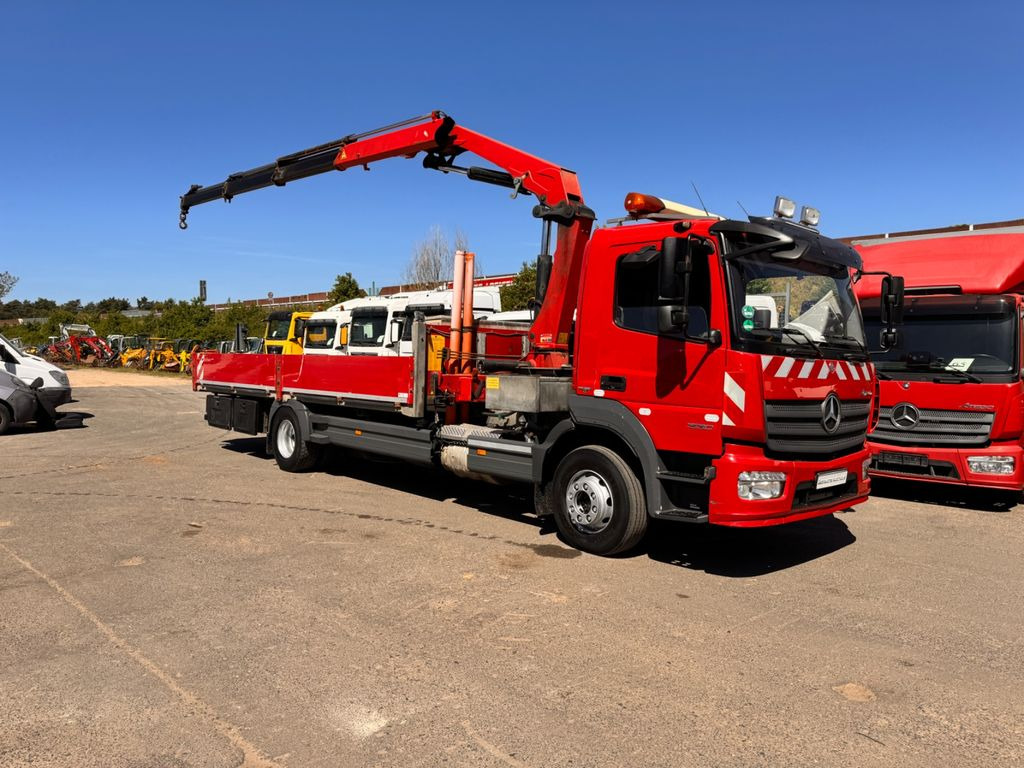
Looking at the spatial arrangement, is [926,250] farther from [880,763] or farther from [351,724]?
[351,724]

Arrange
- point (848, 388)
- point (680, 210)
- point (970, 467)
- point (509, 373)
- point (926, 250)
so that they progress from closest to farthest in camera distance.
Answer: point (848, 388) < point (680, 210) < point (509, 373) < point (970, 467) < point (926, 250)

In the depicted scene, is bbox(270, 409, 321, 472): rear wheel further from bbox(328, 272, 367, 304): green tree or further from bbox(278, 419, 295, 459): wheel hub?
bbox(328, 272, 367, 304): green tree

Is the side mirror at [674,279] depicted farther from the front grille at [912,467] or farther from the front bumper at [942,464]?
the front grille at [912,467]

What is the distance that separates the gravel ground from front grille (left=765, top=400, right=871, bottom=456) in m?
1.00

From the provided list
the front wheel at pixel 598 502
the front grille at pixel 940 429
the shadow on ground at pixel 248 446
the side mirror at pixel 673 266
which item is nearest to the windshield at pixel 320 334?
the shadow on ground at pixel 248 446

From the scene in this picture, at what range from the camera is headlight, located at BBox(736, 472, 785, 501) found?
527cm

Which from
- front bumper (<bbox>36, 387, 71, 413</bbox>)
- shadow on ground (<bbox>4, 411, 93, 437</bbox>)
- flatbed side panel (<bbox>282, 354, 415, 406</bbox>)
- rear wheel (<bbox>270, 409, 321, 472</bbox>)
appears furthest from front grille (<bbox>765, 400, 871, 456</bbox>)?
shadow on ground (<bbox>4, 411, 93, 437</bbox>)

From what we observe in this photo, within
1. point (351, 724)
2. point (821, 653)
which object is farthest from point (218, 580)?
point (821, 653)

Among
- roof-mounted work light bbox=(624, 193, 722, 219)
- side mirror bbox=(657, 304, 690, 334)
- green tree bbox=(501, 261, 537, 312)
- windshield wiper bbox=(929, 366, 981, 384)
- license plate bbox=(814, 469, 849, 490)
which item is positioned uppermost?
green tree bbox=(501, 261, 537, 312)

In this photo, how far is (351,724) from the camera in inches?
132

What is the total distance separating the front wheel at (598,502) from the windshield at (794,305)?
1466 millimetres

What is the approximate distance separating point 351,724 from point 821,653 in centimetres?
264

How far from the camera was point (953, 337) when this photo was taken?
878 centimetres

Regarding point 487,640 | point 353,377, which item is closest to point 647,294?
point 487,640
